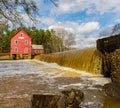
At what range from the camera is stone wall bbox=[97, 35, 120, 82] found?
11.1m

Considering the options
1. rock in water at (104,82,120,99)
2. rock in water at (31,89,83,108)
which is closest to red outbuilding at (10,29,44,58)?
rock in water at (104,82,120,99)

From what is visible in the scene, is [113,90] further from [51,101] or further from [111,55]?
[111,55]

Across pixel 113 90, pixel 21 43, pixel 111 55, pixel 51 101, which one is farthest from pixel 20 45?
pixel 51 101

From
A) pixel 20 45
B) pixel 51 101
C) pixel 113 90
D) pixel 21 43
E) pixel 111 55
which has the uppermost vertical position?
pixel 21 43

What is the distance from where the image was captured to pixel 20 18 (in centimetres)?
691

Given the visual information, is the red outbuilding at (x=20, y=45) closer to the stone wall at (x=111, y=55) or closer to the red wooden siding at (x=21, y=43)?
the red wooden siding at (x=21, y=43)

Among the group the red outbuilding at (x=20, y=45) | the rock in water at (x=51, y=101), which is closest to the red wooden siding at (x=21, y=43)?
the red outbuilding at (x=20, y=45)

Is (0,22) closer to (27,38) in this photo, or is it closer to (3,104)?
(3,104)

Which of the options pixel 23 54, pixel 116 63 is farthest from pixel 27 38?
pixel 116 63

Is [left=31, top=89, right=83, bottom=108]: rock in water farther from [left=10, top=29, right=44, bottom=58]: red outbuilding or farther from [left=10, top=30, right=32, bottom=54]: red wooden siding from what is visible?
[left=10, top=30, right=32, bottom=54]: red wooden siding

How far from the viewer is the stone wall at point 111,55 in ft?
36.4

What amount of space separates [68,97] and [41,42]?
219 feet

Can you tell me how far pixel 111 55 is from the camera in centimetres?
1241

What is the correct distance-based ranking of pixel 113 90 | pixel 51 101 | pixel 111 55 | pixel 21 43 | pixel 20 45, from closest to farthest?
pixel 51 101 < pixel 113 90 < pixel 111 55 < pixel 20 45 < pixel 21 43
